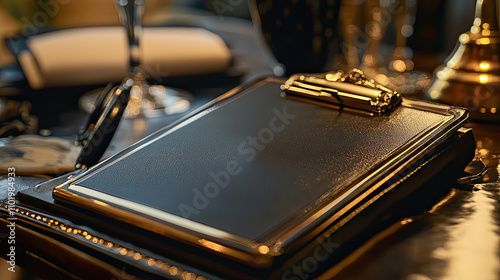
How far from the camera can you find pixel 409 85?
0.79 m

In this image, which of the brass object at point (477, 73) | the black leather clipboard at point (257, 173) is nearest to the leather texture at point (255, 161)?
the black leather clipboard at point (257, 173)

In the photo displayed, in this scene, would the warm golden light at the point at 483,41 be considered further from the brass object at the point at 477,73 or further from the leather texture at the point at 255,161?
the leather texture at the point at 255,161

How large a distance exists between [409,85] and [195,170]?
489 millimetres

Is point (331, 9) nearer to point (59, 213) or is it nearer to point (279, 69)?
point (279, 69)

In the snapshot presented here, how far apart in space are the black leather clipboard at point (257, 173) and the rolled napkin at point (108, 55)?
365mm

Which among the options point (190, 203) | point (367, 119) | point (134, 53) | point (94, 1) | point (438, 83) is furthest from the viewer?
point (94, 1)

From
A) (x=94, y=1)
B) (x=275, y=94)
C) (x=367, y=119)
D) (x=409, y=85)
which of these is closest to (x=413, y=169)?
(x=367, y=119)

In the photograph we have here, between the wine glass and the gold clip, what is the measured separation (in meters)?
0.24

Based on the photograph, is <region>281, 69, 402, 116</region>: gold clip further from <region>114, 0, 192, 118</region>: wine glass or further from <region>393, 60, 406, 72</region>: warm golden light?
<region>393, 60, 406, 72</region>: warm golden light

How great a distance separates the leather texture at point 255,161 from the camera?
0.34 m


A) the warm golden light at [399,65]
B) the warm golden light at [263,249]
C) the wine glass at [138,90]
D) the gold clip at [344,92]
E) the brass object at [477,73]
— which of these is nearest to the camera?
the warm golden light at [263,249]

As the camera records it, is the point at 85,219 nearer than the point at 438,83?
Yes

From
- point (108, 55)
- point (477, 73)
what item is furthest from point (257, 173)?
point (108, 55)

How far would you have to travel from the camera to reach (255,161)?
392 mm
